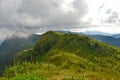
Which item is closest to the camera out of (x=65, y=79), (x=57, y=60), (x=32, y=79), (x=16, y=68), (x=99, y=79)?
(x=32, y=79)

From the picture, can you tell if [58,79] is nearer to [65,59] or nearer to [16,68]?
[16,68]

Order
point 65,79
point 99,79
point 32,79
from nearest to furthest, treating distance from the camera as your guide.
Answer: point 32,79
point 65,79
point 99,79

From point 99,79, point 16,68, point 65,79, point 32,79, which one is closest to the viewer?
point 32,79

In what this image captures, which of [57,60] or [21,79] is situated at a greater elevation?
[21,79]

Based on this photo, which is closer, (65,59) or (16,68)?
(16,68)

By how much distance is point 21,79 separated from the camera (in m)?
55.2

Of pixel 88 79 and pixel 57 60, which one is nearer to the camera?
pixel 88 79

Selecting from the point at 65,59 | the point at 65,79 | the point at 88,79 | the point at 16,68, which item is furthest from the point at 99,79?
the point at 65,59

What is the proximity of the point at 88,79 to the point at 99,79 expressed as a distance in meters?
3.15

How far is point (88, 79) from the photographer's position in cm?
7200

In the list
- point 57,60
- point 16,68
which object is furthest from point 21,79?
point 57,60

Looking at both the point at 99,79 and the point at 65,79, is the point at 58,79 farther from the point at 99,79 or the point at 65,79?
the point at 99,79

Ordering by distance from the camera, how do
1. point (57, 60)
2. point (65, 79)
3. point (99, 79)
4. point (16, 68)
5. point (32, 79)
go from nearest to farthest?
1. point (32, 79)
2. point (65, 79)
3. point (99, 79)
4. point (16, 68)
5. point (57, 60)

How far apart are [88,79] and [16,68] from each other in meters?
62.6
